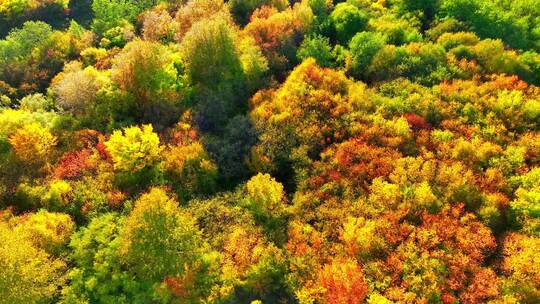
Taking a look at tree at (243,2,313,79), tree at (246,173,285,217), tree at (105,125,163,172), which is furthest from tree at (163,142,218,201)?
tree at (243,2,313,79)

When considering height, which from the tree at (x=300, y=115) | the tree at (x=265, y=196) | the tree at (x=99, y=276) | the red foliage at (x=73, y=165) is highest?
the tree at (x=300, y=115)

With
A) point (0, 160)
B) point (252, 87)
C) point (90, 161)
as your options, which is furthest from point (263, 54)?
point (0, 160)

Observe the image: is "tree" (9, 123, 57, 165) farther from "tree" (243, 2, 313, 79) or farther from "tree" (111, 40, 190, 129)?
"tree" (243, 2, 313, 79)

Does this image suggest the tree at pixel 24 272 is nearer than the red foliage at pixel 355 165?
Yes

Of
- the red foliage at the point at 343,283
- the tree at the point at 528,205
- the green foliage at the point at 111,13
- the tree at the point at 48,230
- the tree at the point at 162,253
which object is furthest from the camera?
the green foliage at the point at 111,13

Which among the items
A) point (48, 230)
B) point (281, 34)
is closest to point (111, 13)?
point (281, 34)

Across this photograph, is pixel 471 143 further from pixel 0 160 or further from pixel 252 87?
pixel 0 160

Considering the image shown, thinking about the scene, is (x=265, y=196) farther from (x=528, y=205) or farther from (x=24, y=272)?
(x=528, y=205)

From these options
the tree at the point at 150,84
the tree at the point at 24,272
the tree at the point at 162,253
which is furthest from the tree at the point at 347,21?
the tree at the point at 24,272

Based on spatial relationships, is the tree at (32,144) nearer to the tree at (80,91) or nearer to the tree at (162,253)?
the tree at (80,91)
